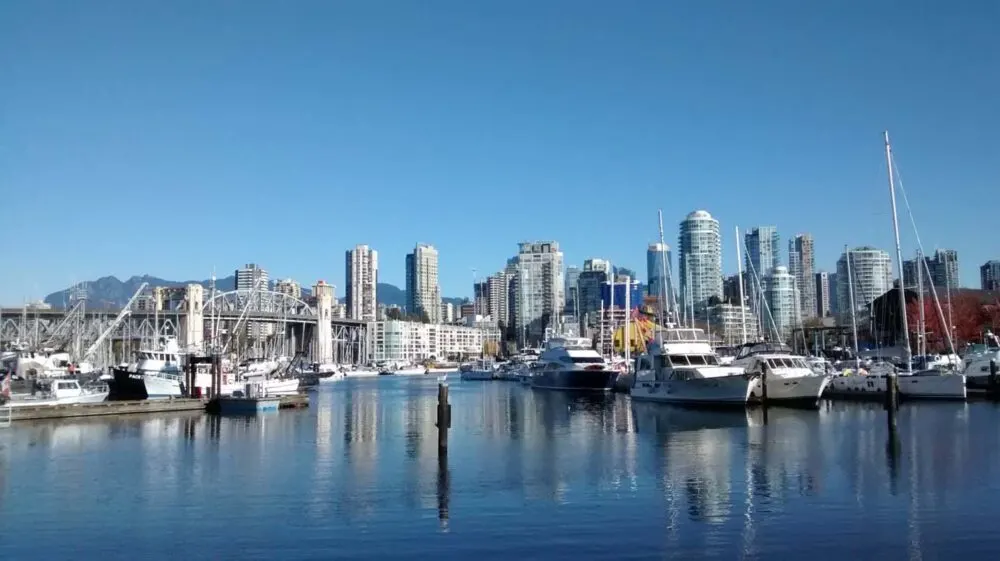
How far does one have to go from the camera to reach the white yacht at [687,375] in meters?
60.2

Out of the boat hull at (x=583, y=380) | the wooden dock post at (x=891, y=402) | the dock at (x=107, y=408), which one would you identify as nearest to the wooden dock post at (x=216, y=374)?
the dock at (x=107, y=408)

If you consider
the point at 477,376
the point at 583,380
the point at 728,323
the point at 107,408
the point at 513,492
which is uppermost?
the point at 728,323

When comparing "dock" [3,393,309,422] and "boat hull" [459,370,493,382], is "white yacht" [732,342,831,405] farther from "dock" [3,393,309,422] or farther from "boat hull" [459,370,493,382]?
"boat hull" [459,370,493,382]

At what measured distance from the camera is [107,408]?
61.2 meters

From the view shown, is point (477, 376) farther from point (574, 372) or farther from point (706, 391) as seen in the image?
point (706, 391)

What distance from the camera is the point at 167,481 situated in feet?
105

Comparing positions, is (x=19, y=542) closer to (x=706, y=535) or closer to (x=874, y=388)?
(x=706, y=535)

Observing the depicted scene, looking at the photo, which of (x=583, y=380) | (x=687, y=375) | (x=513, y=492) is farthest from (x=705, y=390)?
(x=583, y=380)

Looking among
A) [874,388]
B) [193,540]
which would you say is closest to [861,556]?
[193,540]

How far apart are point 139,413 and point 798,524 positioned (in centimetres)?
5224

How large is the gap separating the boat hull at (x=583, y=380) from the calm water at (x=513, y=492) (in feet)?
155

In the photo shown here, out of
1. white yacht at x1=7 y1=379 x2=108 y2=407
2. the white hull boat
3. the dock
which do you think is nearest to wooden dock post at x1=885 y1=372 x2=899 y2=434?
the white hull boat

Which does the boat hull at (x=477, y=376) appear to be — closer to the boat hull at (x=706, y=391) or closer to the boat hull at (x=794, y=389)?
the boat hull at (x=706, y=391)

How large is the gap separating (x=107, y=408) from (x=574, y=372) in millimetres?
53554
